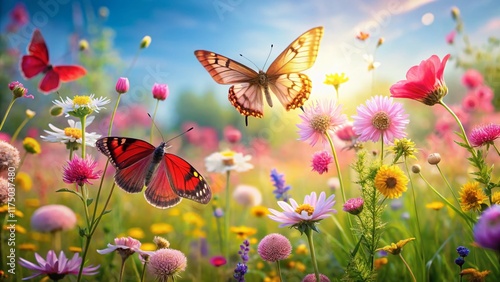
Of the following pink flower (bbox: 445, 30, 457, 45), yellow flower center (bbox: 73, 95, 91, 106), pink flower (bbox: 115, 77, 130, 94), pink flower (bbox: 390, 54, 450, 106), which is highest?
pink flower (bbox: 445, 30, 457, 45)

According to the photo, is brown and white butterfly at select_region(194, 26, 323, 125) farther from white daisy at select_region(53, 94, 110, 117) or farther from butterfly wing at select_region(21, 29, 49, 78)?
butterfly wing at select_region(21, 29, 49, 78)

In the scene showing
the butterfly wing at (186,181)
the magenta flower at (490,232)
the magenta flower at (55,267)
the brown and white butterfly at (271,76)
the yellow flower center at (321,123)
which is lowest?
the magenta flower at (55,267)

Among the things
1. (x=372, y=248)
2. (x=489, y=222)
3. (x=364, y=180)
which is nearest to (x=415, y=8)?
(x=364, y=180)

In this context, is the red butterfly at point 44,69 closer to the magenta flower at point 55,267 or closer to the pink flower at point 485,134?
the magenta flower at point 55,267

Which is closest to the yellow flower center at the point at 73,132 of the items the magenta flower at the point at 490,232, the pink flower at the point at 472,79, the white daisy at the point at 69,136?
the white daisy at the point at 69,136

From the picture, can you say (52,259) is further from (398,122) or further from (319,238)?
(319,238)

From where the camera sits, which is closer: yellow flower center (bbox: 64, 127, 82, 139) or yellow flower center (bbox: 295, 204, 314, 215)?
yellow flower center (bbox: 295, 204, 314, 215)

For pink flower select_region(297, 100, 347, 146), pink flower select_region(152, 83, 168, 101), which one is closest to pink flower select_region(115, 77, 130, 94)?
pink flower select_region(152, 83, 168, 101)

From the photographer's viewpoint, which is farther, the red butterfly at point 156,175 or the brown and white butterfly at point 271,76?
the brown and white butterfly at point 271,76

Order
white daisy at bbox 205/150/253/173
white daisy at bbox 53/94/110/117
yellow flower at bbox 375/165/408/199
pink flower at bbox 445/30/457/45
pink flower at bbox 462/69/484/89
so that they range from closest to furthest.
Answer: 1. yellow flower at bbox 375/165/408/199
2. white daisy at bbox 53/94/110/117
3. white daisy at bbox 205/150/253/173
4. pink flower at bbox 445/30/457/45
5. pink flower at bbox 462/69/484/89
